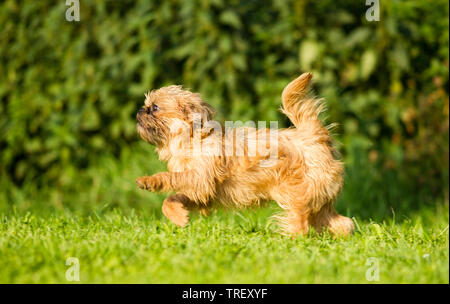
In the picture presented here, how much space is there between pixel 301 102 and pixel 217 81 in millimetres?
2357

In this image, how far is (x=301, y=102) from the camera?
14.1 ft

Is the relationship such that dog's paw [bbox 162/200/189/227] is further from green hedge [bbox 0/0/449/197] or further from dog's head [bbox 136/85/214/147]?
green hedge [bbox 0/0/449/197]

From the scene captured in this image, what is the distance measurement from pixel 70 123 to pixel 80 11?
50.6 inches

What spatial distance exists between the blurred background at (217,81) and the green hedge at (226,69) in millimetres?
15

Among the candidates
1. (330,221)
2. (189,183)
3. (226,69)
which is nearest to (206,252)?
(189,183)

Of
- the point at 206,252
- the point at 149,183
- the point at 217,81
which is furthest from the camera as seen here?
the point at 217,81

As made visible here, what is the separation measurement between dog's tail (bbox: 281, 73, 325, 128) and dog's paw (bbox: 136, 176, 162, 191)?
1.13 meters

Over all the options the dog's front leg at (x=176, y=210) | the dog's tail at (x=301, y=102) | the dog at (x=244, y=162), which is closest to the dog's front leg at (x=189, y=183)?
the dog at (x=244, y=162)

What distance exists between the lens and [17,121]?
22.2 ft

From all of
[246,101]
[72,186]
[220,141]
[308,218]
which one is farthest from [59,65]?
[308,218]

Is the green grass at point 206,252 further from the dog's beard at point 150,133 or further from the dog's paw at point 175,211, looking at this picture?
the dog's beard at point 150,133

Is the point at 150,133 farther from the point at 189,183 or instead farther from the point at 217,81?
the point at 217,81

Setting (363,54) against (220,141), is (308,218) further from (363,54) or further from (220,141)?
(363,54)

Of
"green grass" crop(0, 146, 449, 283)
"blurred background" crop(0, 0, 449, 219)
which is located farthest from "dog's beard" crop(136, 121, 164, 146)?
"blurred background" crop(0, 0, 449, 219)
